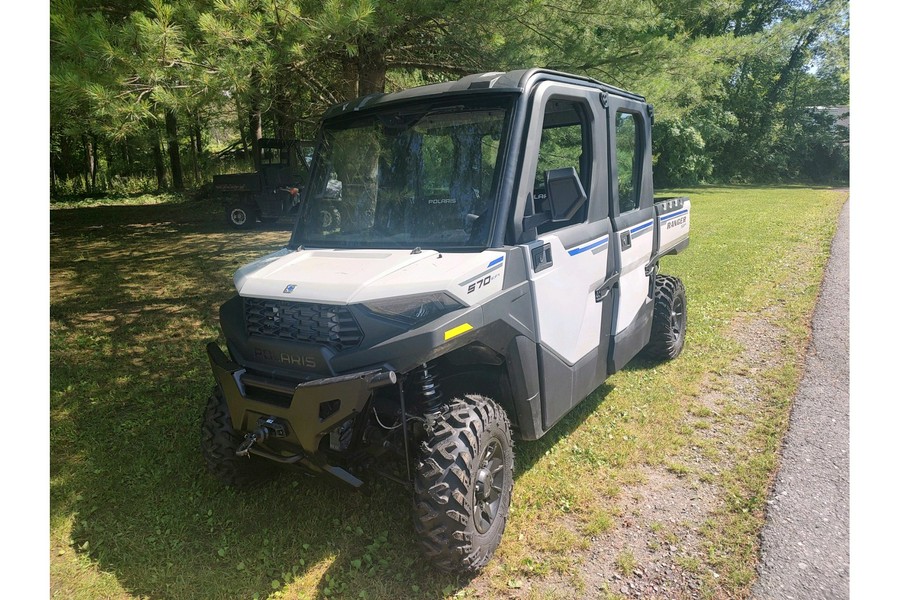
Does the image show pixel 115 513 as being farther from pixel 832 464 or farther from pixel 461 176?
pixel 832 464

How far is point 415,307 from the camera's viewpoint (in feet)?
8.66

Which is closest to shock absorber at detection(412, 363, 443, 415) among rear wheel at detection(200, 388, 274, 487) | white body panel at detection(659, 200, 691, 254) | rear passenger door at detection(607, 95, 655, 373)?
rear wheel at detection(200, 388, 274, 487)

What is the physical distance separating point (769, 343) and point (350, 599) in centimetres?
518

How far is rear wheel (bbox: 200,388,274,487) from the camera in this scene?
3346mm

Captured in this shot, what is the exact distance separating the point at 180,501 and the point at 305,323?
5.31 ft

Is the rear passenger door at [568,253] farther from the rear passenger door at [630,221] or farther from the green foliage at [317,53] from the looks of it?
the green foliage at [317,53]

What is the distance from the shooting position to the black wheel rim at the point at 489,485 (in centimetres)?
286

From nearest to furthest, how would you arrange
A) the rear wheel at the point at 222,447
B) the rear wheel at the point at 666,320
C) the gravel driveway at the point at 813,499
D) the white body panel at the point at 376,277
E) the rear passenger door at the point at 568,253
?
the white body panel at the point at 376,277 → the gravel driveway at the point at 813,499 → the rear passenger door at the point at 568,253 → the rear wheel at the point at 222,447 → the rear wheel at the point at 666,320

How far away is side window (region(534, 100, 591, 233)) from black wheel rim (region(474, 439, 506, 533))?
1306 millimetres

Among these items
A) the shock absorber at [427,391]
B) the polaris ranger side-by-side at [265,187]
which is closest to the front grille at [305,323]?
the shock absorber at [427,391]

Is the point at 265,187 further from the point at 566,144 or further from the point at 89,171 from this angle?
the point at 89,171

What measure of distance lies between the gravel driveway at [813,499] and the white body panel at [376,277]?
197 cm

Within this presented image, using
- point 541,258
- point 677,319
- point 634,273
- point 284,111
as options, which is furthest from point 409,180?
point 284,111

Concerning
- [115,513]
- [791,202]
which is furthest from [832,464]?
[791,202]
